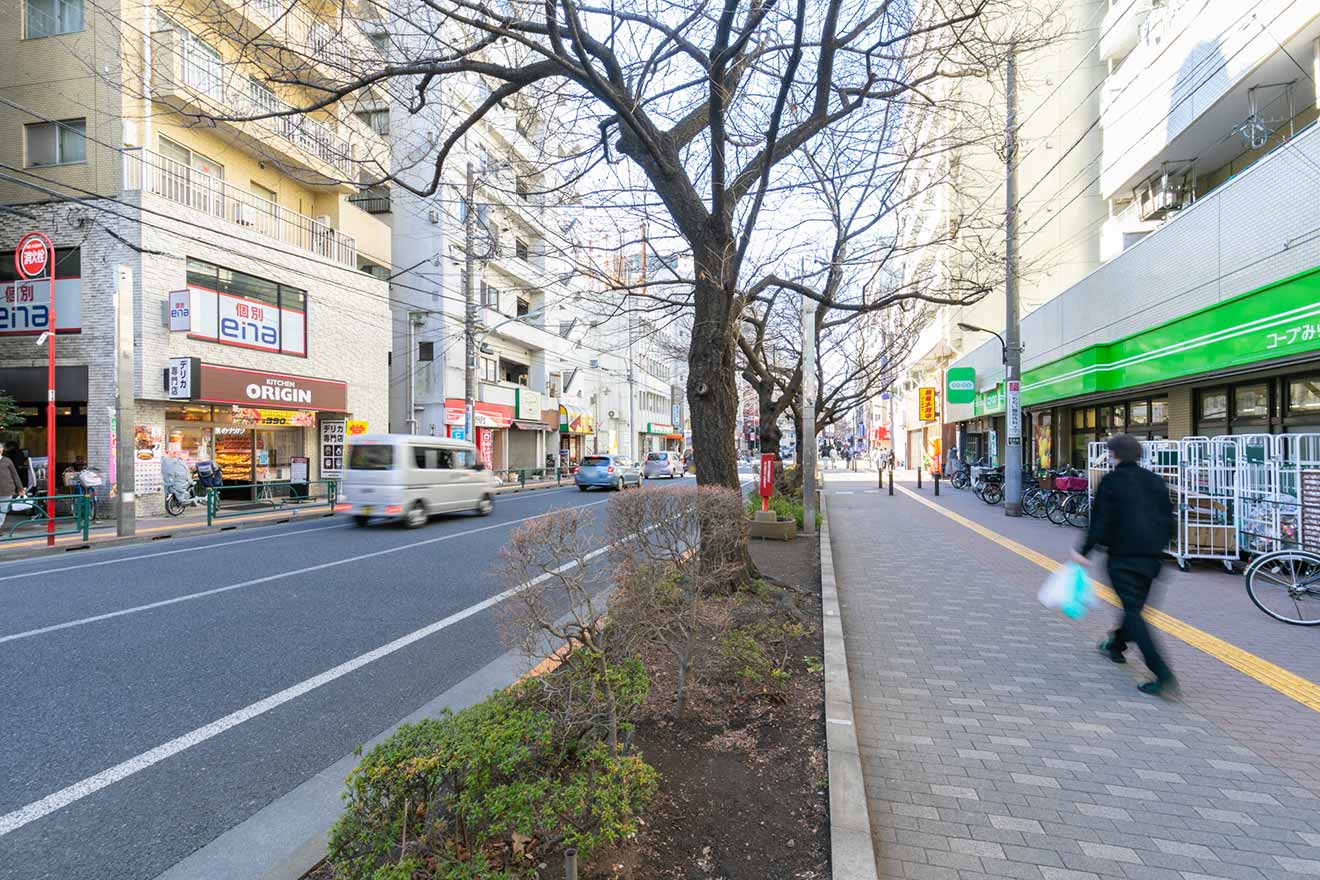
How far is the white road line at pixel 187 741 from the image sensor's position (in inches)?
119

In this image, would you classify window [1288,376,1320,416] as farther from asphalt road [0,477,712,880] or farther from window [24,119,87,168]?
window [24,119,87,168]

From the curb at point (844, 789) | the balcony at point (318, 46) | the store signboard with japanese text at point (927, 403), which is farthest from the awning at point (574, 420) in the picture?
the curb at point (844, 789)

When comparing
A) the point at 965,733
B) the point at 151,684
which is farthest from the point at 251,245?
the point at 965,733

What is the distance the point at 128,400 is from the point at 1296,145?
2052cm

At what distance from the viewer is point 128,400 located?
1274 centimetres

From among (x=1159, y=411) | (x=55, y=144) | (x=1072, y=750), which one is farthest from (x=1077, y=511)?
(x=55, y=144)

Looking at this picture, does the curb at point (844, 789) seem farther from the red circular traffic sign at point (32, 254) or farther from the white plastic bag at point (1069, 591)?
the red circular traffic sign at point (32, 254)

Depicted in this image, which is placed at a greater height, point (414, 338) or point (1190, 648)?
point (414, 338)

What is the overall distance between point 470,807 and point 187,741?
278cm

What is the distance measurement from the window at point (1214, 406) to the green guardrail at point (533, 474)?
2327 centimetres

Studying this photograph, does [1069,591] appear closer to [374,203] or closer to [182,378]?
[182,378]

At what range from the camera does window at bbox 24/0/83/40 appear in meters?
15.8

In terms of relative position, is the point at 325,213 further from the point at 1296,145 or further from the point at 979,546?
the point at 1296,145

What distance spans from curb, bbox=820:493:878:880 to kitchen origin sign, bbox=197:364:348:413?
17.0 m
